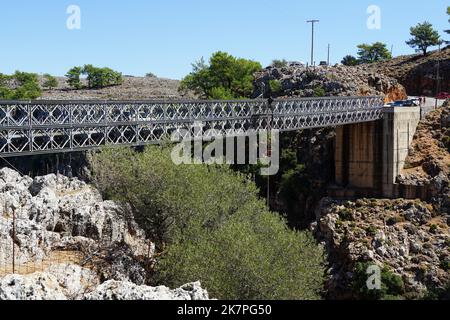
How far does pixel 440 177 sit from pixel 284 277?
94.0ft

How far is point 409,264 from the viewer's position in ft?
136

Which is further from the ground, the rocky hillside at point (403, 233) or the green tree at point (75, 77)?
the green tree at point (75, 77)

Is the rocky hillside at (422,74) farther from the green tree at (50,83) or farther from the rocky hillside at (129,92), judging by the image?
the green tree at (50,83)

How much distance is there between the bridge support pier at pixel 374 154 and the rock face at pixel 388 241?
1771mm

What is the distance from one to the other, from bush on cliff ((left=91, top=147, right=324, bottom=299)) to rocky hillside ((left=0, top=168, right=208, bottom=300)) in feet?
4.26

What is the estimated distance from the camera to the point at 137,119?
28.5m

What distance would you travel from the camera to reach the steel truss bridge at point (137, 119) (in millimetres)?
23562

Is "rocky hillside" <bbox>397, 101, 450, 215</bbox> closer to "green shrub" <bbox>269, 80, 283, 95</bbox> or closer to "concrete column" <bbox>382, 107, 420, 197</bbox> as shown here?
"concrete column" <bbox>382, 107, 420, 197</bbox>

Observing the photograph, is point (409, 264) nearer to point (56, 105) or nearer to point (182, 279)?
point (182, 279)

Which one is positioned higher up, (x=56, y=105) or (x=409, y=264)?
(x=56, y=105)

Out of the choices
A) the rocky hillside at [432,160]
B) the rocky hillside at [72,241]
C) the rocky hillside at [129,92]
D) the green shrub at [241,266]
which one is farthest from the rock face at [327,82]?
the rocky hillside at [72,241]
